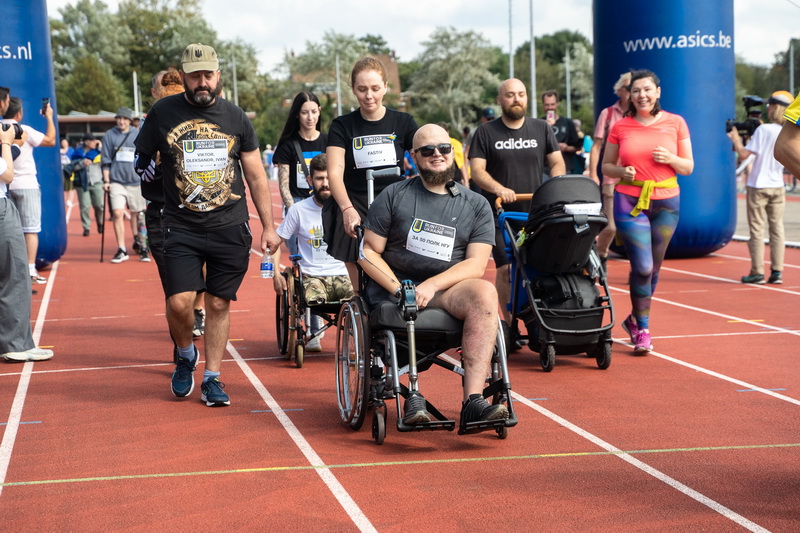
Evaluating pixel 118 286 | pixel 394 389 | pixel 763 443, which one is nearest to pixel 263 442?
pixel 394 389

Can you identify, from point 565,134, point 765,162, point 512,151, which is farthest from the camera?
point 565,134

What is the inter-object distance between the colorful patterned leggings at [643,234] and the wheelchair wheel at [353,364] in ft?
9.38

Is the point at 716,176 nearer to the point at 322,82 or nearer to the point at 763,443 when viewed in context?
the point at 763,443

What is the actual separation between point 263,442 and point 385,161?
2.12 m

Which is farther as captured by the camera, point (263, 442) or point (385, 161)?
point (385, 161)

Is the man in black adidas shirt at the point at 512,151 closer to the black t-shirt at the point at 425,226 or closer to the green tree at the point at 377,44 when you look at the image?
the black t-shirt at the point at 425,226

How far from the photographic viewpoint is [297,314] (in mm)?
7797

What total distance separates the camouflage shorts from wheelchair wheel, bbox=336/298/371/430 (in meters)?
1.62

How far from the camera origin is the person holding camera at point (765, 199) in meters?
11.7

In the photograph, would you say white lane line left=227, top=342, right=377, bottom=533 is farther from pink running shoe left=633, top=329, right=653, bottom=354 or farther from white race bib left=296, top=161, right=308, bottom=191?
pink running shoe left=633, top=329, right=653, bottom=354

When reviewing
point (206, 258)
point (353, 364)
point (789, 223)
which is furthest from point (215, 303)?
point (789, 223)

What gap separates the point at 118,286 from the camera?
13.0 m

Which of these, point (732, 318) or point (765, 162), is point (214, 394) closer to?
point (732, 318)

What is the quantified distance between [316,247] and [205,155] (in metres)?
1.71
